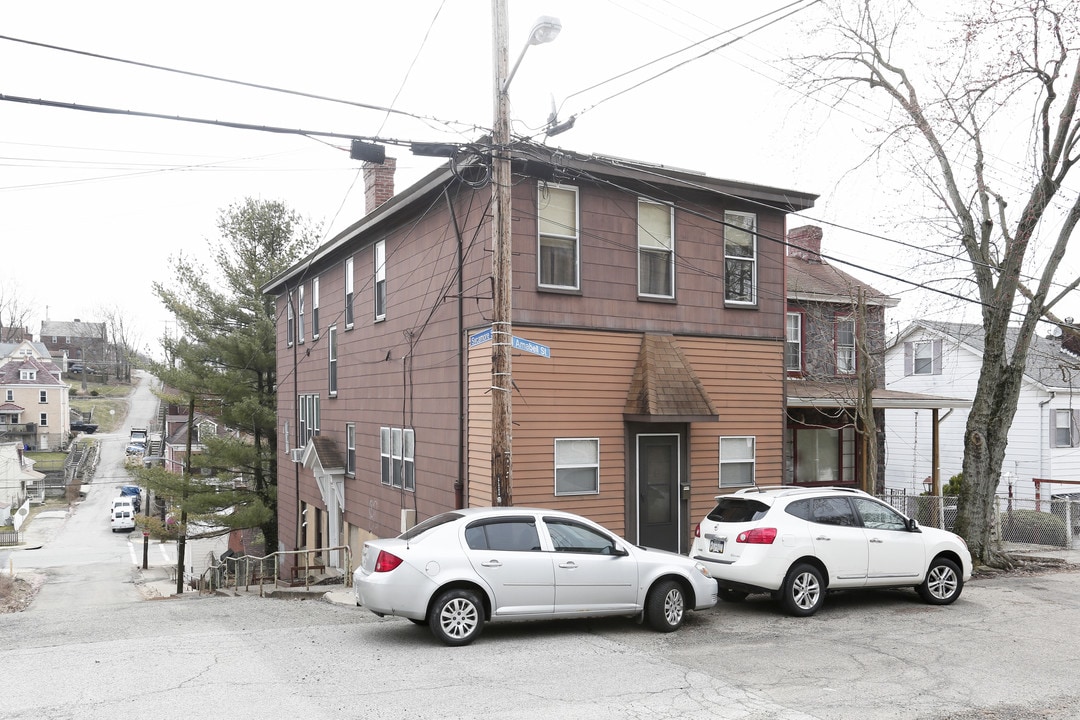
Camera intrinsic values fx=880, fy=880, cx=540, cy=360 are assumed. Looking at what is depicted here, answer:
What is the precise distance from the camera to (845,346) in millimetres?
22406

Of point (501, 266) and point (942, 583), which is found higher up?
point (501, 266)

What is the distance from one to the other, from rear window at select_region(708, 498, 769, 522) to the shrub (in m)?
11.6

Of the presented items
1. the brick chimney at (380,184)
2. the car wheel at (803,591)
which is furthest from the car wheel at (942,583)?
the brick chimney at (380,184)

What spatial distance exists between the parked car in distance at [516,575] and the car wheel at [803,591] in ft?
3.94

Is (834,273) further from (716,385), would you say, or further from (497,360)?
(497,360)

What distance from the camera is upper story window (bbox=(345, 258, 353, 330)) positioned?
73.5 feet

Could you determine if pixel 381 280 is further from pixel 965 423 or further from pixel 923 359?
pixel 923 359

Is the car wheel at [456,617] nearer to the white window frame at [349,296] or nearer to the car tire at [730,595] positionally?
the car tire at [730,595]

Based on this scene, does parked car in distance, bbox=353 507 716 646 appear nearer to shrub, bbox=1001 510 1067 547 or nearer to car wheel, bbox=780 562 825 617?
car wheel, bbox=780 562 825 617

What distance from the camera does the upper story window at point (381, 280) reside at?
19.7 metres

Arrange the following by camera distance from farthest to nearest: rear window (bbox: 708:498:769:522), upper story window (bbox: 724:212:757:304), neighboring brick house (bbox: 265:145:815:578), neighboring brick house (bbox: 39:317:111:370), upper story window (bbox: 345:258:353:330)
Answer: neighboring brick house (bbox: 39:317:111:370) < upper story window (bbox: 345:258:353:330) < upper story window (bbox: 724:212:757:304) < neighboring brick house (bbox: 265:145:815:578) < rear window (bbox: 708:498:769:522)

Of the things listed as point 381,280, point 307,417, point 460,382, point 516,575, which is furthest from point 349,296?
point 516,575

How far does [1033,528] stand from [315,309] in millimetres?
19511

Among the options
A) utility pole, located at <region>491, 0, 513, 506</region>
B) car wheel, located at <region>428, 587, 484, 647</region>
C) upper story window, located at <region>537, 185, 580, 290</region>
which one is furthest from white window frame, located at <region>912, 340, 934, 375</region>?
car wheel, located at <region>428, 587, 484, 647</region>
